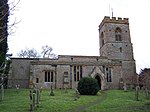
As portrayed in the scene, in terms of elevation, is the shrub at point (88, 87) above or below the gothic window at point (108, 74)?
below

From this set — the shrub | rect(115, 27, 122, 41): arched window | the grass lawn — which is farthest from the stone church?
the grass lawn

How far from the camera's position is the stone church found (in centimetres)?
3800

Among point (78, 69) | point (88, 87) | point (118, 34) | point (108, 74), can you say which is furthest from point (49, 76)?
point (118, 34)

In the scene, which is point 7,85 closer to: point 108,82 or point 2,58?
point 2,58

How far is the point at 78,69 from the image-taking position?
128 ft

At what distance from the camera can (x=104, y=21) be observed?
4697 centimetres

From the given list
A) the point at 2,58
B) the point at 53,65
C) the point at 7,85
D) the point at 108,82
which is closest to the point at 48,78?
the point at 53,65

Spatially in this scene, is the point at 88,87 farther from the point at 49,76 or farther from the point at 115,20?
the point at 115,20

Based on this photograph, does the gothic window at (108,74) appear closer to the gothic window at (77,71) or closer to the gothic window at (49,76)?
the gothic window at (77,71)

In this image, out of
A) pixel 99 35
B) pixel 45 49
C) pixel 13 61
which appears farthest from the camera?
pixel 45 49

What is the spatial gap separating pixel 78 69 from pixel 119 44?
12052 millimetres

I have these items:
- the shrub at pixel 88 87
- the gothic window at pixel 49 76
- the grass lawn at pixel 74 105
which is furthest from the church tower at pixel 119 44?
the grass lawn at pixel 74 105

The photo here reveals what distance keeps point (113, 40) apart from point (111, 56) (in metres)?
3.58

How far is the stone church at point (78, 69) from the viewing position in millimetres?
38000
